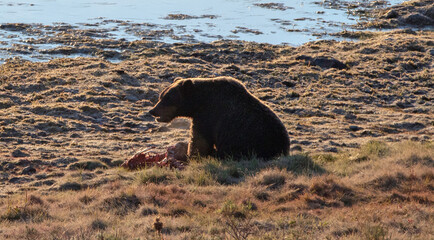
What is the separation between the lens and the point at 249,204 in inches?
298

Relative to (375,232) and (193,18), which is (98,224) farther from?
(193,18)

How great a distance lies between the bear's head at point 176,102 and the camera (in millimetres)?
11383

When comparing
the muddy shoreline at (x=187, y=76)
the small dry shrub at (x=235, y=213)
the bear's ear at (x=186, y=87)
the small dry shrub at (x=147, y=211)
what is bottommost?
the muddy shoreline at (x=187, y=76)

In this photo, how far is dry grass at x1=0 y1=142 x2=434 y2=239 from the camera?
6.54 metres

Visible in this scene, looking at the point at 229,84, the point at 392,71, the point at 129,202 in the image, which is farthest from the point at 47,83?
the point at 392,71

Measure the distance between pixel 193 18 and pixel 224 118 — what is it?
34666 mm

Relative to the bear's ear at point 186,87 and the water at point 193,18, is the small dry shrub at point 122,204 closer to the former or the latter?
the bear's ear at point 186,87

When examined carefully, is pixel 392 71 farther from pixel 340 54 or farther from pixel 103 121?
pixel 103 121

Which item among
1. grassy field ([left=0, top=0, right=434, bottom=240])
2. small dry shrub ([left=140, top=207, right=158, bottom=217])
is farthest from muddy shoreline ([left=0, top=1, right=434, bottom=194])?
small dry shrub ([left=140, top=207, right=158, bottom=217])

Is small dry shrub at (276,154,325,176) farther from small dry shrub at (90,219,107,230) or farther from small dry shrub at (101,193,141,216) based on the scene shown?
small dry shrub at (90,219,107,230)

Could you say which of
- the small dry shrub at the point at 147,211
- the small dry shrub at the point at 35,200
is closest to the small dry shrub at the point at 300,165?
the small dry shrub at the point at 147,211

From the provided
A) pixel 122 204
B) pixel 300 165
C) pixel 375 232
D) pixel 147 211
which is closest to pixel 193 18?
pixel 300 165

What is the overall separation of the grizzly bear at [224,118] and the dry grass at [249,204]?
25.4 inches

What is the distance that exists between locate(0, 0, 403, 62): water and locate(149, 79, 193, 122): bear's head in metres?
19.3
